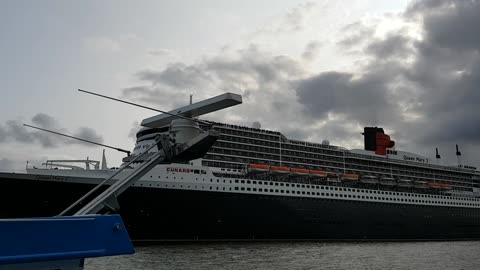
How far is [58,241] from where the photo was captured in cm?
354

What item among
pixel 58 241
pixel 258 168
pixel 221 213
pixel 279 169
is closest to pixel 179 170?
pixel 221 213

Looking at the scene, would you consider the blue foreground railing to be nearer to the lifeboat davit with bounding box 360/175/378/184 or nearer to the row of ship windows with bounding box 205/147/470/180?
the row of ship windows with bounding box 205/147/470/180

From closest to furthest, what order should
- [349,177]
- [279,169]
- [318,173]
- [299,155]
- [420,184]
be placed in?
[279,169], [318,173], [349,177], [299,155], [420,184]

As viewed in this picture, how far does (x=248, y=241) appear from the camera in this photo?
3597 cm

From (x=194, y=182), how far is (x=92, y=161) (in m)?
8.52

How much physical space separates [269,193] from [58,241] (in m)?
35.4

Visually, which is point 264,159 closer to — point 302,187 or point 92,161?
point 302,187

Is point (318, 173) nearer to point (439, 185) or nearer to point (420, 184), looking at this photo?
point (420, 184)

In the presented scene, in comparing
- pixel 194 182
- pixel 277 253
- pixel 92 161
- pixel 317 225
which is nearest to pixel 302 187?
pixel 317 225

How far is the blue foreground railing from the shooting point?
129 inches

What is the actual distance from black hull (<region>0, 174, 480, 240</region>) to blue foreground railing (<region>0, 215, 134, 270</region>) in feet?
95.7

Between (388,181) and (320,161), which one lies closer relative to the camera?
(320,161)

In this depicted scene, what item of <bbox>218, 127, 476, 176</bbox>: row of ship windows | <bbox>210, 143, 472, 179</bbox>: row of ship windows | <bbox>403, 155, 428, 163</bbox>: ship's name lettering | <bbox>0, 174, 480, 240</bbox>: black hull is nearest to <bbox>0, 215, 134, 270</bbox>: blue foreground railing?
<bbox>0, 174, 480, 240</bbox>: black hull

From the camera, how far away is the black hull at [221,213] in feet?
99.1
